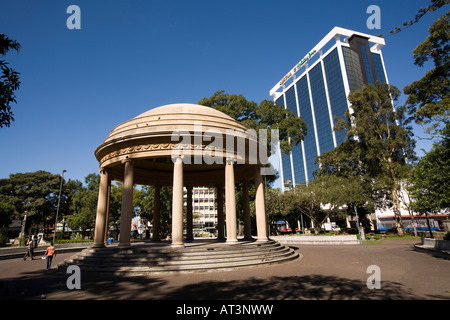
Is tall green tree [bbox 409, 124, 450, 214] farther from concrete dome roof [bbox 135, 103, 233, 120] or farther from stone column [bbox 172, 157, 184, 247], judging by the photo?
stone column [bbox 172, 157, 184, 247]

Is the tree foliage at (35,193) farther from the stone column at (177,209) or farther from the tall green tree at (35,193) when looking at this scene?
the stone column at (177,209)

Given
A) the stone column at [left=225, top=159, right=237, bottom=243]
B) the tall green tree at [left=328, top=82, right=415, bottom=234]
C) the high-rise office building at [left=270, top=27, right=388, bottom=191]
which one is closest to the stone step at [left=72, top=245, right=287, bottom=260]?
the stone column at [left=225, top=159, right=237, bottom=243]

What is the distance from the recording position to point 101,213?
54.3 ft

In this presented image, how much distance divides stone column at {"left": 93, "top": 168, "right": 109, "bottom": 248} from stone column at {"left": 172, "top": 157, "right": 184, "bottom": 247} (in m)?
5.93

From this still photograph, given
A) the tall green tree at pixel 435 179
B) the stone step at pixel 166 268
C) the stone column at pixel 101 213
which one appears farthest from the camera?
the stone column at pixel 101 213

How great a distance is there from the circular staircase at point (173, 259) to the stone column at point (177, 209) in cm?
62

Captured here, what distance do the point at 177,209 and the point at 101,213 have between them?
659 cm

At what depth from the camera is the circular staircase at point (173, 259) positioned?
1165 centimetres

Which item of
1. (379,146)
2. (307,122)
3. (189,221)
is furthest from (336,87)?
(189,221)

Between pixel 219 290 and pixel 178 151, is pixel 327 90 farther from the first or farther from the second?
pixel 219 290

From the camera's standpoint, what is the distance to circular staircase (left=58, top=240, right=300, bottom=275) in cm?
1165

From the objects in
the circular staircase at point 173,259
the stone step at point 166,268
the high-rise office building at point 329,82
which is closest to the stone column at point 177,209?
the circular staircase at point 173,259
